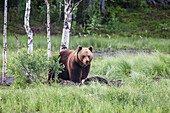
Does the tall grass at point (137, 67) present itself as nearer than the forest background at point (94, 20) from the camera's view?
Yes

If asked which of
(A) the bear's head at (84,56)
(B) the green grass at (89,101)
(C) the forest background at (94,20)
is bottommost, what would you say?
(B) the green grass at (89,101)

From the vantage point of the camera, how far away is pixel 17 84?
18.1 feet

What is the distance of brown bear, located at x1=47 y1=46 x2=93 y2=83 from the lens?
16.0 ft

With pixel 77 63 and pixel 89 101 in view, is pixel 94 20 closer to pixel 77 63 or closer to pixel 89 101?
pixel 77 63

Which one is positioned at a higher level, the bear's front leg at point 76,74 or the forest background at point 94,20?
the forest background at point 94,20

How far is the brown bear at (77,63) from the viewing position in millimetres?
4875

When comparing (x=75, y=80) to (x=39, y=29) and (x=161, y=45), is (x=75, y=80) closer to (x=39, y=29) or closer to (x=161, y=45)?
(x=161, y=45)

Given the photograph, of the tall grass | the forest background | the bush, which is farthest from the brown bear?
the forest background

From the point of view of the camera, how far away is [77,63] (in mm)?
5105

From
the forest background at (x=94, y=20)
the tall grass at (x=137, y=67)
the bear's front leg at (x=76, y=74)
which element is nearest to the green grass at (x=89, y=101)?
the bear's front leg at (x=76, y=74)

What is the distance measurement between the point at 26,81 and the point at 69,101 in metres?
2.17

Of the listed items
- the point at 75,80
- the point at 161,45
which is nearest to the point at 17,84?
the point at 75,80

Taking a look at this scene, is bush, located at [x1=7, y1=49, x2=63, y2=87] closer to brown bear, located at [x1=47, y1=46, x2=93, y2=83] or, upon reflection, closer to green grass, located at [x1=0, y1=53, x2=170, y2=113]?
brown bear, located at [x1=47, y1=46, x2=93, y2=83]

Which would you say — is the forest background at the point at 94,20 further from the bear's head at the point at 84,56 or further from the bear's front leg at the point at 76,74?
the bear's head at the point at 84,56
